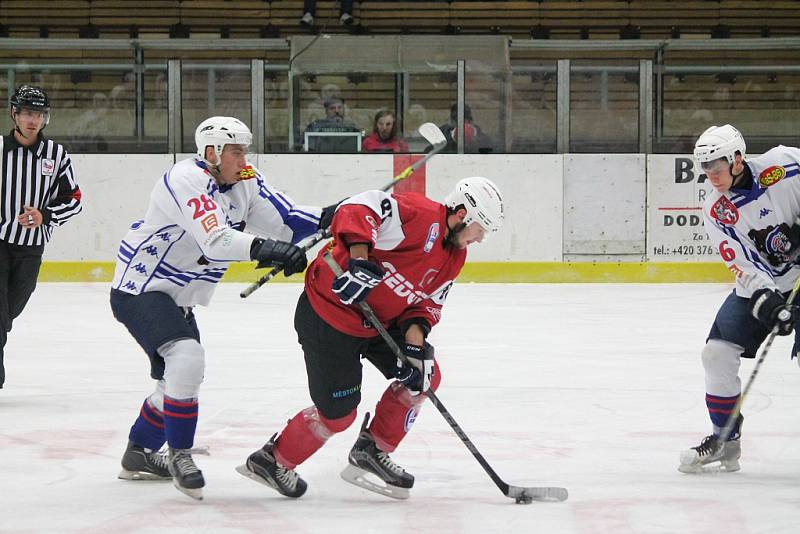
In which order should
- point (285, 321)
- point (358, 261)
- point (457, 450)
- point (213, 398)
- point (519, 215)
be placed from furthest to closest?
point (519, 215) → point (285, 321) → point (213, 398) → point (457, 450) → point (358, 261)

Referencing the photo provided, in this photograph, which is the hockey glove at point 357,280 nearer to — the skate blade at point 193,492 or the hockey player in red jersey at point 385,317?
the hockey player in red jersey at point 385,317

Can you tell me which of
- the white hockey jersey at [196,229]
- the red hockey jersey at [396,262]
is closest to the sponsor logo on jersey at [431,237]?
the red hockey jersey at [396,262]

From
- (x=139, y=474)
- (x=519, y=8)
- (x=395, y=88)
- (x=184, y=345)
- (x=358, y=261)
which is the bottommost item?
(x=139, y=474)

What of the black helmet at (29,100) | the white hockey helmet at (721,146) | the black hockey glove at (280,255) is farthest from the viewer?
the black helmet at (29,100)

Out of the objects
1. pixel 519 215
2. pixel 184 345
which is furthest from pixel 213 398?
pixel 519 215

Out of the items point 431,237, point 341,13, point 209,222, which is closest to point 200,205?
point 209,222

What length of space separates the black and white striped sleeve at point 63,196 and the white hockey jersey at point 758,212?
2801mm

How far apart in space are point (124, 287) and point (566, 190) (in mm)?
7120

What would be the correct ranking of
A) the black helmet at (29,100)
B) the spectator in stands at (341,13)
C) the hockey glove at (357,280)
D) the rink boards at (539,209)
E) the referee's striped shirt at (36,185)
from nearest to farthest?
1. the hockey glove at (357,280)
2. the black helmet at (29,100)
3. the referee's striped shirt at (36,185)
4. the rink boards at (539,209)
5. the spectator in stands at (341,13)

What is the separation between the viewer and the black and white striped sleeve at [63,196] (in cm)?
528

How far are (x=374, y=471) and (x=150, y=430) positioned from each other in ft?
2.31

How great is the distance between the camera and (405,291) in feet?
11.0

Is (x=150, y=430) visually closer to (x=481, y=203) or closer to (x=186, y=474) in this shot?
(x=186, y=474)

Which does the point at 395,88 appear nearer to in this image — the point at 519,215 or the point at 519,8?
the point at 519,215
